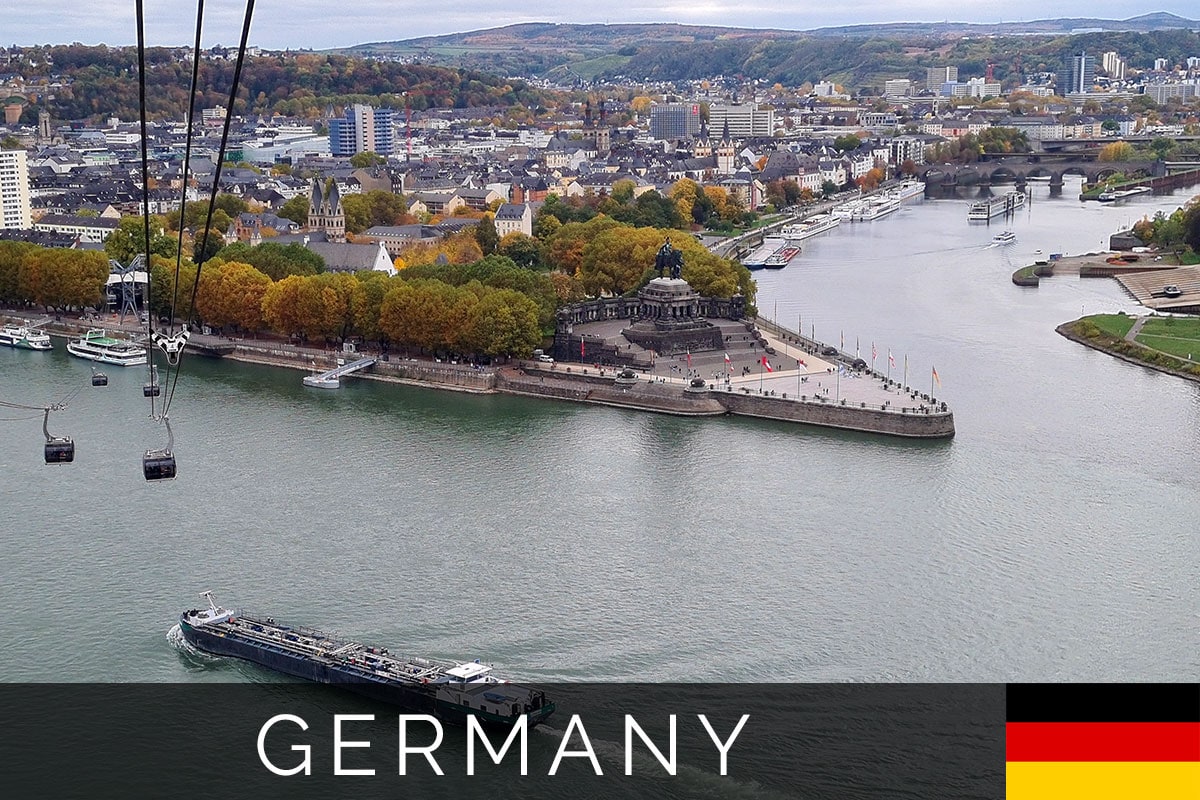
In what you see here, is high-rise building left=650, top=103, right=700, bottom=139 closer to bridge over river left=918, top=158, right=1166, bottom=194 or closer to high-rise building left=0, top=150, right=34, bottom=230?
bridge over river left=918, top=158, right=1166, bottom=194

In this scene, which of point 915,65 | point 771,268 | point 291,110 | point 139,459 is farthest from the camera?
point 915,65

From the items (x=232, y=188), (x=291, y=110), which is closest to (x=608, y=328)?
(x=232, y=188)

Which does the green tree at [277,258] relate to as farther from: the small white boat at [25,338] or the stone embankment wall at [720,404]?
the stone embankment wall at [720,404]

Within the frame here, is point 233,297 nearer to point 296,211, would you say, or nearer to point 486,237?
point 486,237

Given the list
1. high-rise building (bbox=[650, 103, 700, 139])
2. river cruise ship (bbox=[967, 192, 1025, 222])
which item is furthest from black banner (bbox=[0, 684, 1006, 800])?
high-rise building (bbox=[650, 103, 700, 139])

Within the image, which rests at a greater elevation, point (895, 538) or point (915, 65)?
point (915, 65)

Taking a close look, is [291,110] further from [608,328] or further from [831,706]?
[831,706]
